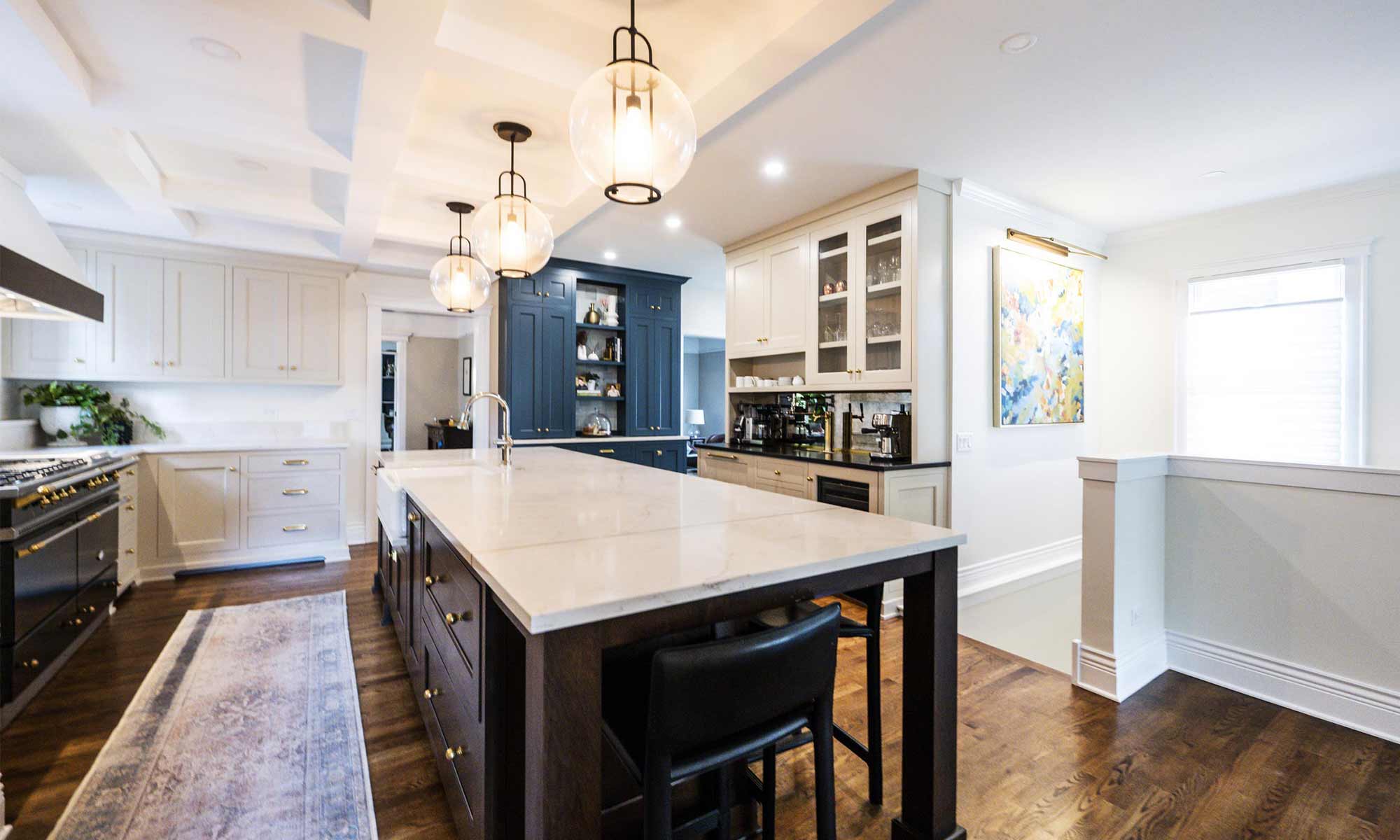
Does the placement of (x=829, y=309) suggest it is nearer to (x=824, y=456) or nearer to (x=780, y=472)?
(x=824, y=456)

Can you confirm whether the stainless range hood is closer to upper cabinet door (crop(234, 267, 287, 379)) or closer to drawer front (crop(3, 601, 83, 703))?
drawer front (crop(3, 601, 83, 703))

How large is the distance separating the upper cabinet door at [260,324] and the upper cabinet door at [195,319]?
3.7 inches

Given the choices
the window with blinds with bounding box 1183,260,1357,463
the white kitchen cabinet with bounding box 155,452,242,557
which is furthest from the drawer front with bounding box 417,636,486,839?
the window with blinds with bounding box 1183,260,1357,463

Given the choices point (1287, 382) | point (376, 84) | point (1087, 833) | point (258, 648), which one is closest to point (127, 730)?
point (258, 648)

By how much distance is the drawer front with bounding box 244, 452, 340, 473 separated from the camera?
A: 14.2 ft

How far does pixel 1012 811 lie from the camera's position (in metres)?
1.74

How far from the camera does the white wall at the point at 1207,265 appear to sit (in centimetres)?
352

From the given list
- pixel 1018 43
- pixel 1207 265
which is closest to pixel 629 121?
pixel 1018 43

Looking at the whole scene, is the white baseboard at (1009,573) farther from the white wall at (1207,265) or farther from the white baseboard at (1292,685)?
the white wall at (1207,265)

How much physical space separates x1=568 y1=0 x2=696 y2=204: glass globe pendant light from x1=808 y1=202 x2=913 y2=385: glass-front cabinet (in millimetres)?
2301

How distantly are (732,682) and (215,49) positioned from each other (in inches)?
115

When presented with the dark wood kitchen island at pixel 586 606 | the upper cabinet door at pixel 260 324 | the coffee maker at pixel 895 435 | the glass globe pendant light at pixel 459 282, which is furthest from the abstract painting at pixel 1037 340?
the upper cabinet door at pixel 260 324

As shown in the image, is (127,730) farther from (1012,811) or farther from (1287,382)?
(1287,382)

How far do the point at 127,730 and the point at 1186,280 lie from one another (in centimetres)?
649
